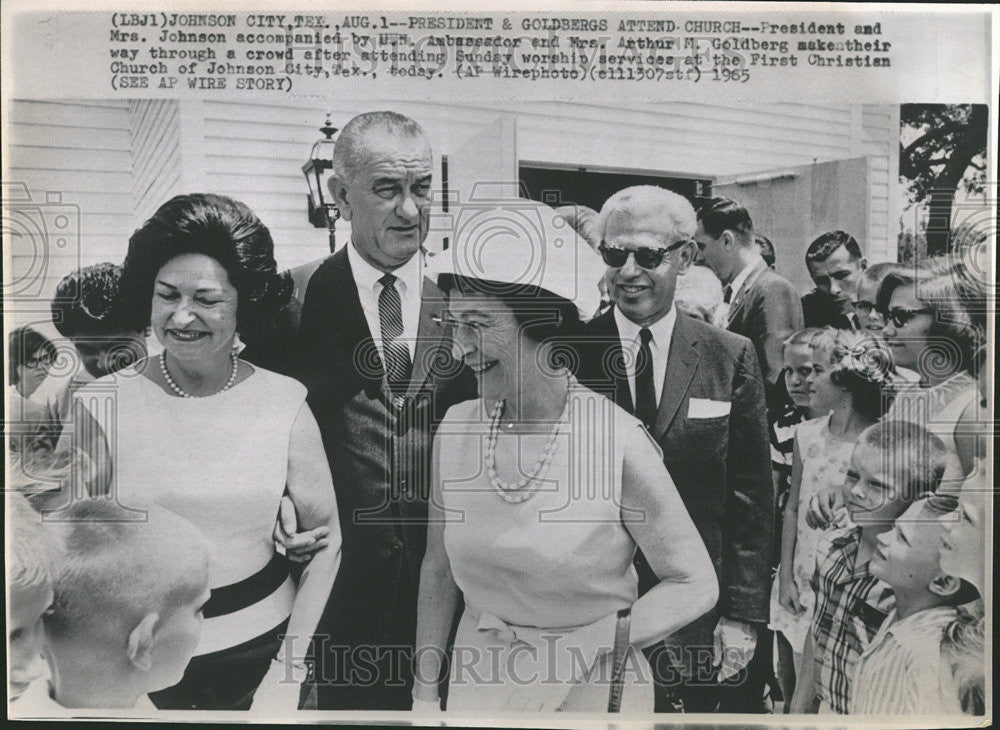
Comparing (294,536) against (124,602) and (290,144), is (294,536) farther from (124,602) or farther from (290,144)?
(290,144)

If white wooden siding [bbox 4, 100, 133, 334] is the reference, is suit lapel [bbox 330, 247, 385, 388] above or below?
below

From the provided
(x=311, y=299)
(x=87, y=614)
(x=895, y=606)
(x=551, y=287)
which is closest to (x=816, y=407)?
(x=895, y=606)

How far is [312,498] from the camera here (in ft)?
12.6

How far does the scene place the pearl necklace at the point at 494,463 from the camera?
3799mm

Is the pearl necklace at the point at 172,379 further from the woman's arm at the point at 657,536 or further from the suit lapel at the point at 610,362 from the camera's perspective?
the woman's arm at the point at 657,536

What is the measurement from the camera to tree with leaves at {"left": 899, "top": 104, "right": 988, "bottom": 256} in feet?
12.8

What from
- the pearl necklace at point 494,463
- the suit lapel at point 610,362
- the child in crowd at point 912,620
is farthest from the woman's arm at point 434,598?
the child in crowd at point 912,620

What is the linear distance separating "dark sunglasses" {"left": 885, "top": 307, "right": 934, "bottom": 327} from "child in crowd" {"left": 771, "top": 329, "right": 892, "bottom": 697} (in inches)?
5.1

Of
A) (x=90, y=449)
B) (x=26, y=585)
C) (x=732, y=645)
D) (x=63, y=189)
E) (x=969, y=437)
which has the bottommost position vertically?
(x=732, y=645)

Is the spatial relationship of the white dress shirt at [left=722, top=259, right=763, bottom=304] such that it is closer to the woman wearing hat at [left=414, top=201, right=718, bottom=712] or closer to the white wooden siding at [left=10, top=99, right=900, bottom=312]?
the white wooden siding at [left=10, top=99, right=900, bottom=312]

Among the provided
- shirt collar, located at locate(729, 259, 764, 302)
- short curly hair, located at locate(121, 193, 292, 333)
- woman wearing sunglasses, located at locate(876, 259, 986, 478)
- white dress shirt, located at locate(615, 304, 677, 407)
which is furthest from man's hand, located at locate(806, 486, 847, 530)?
short curly hair, located at locate(121, 193, 292, 333)

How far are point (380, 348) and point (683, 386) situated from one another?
130cm

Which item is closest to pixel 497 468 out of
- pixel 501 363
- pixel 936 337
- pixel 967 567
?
pixel 501 363

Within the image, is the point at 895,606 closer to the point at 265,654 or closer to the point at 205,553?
the point at 265,654
